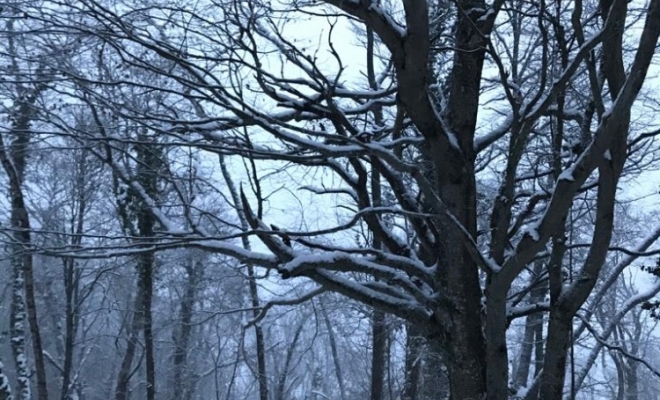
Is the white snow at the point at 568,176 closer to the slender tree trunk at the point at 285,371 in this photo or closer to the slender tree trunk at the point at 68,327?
the slender tree trunk at the point at 68,327

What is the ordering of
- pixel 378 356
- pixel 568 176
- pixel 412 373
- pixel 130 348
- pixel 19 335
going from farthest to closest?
pixel 19 335 → pixel 130 348 → pixel 378 356 → pixel 412 373 → pixel 568 176

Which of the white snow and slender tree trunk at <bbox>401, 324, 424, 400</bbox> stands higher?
the white snow

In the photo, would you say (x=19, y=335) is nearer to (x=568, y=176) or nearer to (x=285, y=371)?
(x=285, y=371)

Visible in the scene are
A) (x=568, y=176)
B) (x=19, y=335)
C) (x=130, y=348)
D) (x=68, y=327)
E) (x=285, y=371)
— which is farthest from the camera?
(x=285, y=371)

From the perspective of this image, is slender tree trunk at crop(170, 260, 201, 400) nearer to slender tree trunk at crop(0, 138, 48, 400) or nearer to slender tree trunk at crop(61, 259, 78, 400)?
slender tree trunk at crop(61, 259, 78, 400)

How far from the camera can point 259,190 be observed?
19.3 ft

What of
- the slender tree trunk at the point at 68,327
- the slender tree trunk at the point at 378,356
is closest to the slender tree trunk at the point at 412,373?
the slender tree trunk at the point at 378,356

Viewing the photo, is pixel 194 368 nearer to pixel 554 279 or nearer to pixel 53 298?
pixel 53 298

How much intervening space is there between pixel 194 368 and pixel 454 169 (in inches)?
797

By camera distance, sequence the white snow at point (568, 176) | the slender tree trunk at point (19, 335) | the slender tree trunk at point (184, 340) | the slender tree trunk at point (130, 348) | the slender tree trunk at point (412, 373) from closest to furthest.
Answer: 1. the white snow at point (568, 176)
2. the slender tree trunk at point (412, 373)
3. the slender tree trunk at point (130, 348)
4. the slender tree trunk at point (19, 335)
5. the slender tree trunk at point (184, 340)

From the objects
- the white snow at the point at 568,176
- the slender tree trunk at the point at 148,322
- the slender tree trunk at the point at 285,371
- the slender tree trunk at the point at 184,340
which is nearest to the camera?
the white snow at the point at 568,176

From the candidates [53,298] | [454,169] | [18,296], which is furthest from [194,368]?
[454,169]

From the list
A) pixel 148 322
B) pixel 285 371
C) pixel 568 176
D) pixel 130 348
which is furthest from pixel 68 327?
pixel 568 176

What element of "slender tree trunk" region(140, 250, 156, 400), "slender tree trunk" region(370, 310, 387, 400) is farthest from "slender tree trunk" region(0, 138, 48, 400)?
"slender tree trunk" region(370, 310, 387, 400)
